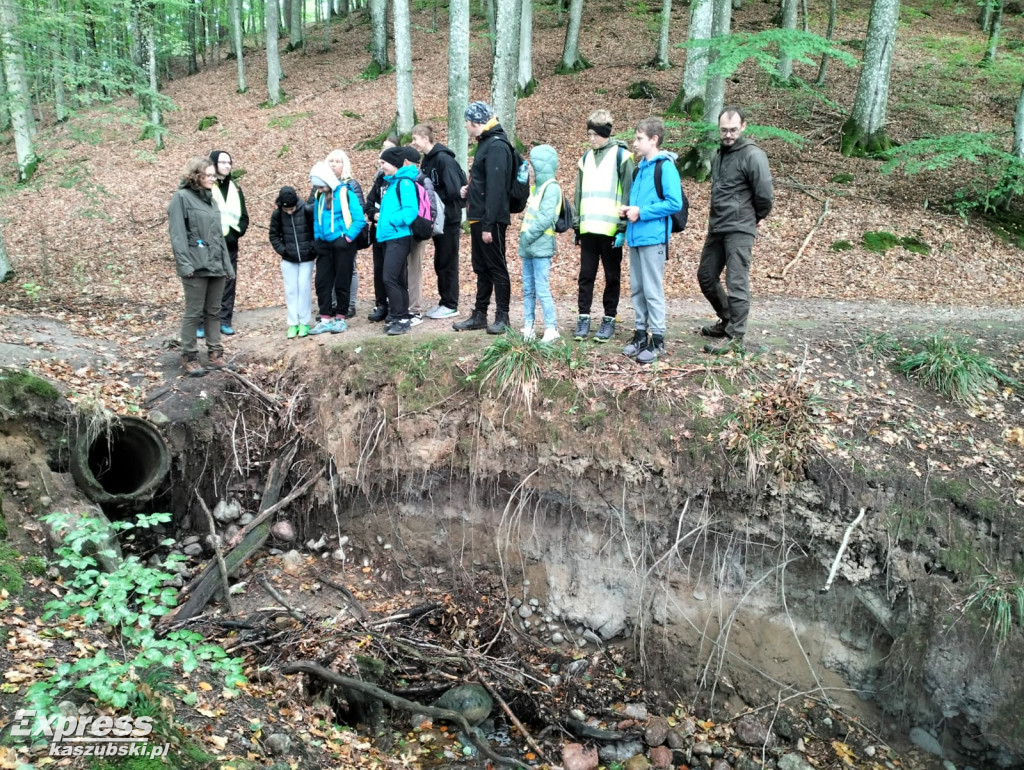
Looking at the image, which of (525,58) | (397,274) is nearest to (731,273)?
(397,274)

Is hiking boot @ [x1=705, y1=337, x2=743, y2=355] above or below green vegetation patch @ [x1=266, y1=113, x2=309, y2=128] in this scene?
below

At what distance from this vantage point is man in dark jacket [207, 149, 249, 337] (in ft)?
25.3

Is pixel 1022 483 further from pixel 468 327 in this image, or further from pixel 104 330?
pixel 104 330

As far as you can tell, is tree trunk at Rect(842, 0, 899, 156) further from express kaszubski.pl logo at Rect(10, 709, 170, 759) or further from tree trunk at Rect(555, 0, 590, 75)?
express kaszubski.pl logo at Rect(10, 709, 170, 759)

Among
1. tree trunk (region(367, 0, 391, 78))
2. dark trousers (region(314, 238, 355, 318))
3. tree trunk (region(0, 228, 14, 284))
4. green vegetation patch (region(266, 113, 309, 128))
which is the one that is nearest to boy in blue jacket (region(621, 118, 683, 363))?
dark trousers (region(314, 238, 355, 318))

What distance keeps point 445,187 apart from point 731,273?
3268mm

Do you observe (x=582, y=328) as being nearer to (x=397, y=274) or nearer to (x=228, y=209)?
(x=397, y=274)

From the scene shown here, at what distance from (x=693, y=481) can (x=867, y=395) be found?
1929 mm

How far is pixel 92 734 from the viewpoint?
3.27 m

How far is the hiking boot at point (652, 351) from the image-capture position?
6562 mm

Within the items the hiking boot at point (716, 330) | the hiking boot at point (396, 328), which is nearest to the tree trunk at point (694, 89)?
the hiking boot at point (716, 330)

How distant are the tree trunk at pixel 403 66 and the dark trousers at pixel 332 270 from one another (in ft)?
28.9

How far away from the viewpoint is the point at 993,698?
525 cm

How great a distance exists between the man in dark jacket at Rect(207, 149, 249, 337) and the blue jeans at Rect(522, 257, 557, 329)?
11.4 feet
